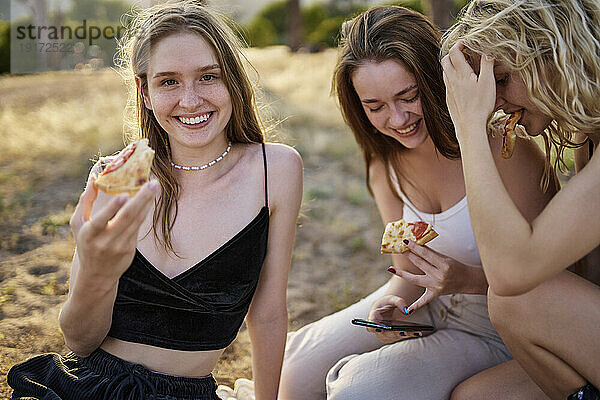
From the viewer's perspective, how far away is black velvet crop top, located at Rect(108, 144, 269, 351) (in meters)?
2.48

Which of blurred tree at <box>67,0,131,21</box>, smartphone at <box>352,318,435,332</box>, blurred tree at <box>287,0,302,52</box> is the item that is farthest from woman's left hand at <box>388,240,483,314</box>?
blurred tree at <box>287,0,302,52</box>

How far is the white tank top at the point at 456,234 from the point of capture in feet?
9.57

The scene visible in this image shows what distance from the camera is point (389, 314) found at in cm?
303

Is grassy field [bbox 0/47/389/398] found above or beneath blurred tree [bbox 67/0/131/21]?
beneath

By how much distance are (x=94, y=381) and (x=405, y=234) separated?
133 cm

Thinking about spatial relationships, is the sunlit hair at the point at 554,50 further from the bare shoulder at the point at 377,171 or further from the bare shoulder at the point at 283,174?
the bare shoulder at the point at 377,171

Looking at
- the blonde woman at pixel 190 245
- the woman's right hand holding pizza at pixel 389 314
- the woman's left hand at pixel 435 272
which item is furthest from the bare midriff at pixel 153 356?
the woman's left hand at pixel 435 272

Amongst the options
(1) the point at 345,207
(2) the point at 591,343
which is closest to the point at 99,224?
(2) the point at 591,343

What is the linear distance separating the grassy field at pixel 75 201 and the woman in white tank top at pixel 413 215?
18.7 inches

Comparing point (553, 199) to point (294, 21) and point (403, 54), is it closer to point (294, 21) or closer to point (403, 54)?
point (403, 54)

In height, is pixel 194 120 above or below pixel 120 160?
above

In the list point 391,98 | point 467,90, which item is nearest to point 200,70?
point 391,98

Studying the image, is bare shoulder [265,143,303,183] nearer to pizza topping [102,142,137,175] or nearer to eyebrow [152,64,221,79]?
eyebrow [152,64,221,79]

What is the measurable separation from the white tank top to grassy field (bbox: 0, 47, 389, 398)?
64cm
